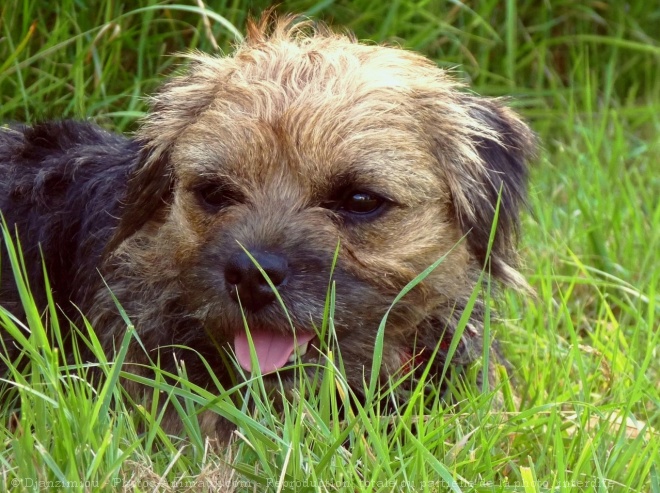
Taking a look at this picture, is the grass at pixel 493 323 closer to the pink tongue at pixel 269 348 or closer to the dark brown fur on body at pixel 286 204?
the pink tongue at pixel 269 348

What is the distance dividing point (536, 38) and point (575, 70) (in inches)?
12.5

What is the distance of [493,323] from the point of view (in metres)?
3.16

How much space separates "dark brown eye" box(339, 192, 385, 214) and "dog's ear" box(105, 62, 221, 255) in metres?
0.49

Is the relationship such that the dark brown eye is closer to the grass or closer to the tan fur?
the tan fur

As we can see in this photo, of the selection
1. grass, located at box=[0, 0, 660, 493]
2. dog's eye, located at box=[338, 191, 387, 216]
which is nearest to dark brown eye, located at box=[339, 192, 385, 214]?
dog's eye, located at box=[338, 191, 387, 216]

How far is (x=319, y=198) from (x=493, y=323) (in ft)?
2.37

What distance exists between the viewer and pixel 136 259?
2.97m

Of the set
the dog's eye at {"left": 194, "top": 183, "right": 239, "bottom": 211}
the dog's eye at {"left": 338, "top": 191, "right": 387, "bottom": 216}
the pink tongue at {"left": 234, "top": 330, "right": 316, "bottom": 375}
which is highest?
the dog's eye at {"left": 338, "top": 191, "right": 387, "bottom": 216}

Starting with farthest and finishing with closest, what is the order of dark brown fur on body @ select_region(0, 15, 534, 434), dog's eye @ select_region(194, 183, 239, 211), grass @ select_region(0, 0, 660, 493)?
1. dog's eye @ select_region(194, 183, 239, 211)
2. dark brown fur on body @ select_region(0, 15, 534, 434)
3. grass @ select_region(0, 0, 660, 493)

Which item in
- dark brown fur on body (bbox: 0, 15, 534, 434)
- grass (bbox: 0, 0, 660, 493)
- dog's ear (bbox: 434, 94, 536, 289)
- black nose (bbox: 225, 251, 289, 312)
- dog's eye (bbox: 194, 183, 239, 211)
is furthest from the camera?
dog's ear (bbox: 434, 94, 536, 289)

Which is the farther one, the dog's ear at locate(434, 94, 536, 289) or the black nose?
the dog's ear at locate(434, 94, 536, 289)

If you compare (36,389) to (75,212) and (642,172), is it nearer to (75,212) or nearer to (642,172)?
(75,212)

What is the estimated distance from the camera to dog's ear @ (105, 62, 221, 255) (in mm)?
2934

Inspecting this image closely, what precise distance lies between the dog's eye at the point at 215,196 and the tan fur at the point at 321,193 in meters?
0.02
